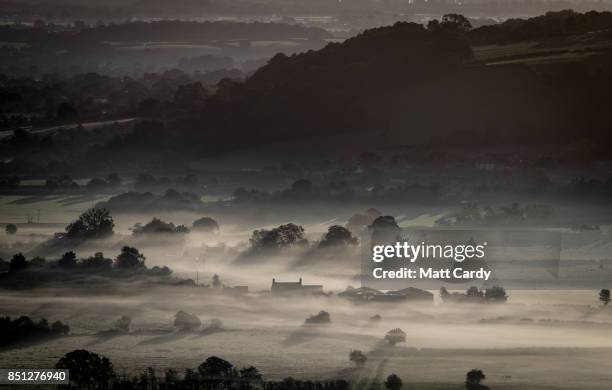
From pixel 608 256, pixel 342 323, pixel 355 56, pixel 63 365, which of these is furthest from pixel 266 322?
pixel 355 56

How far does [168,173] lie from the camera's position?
69938 mm

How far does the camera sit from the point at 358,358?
36906mm

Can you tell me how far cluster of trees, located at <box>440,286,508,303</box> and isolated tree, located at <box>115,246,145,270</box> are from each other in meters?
8.79

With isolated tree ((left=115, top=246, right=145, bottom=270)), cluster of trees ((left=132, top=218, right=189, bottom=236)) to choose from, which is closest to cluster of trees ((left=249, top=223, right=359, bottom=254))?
cluster of trees ((left=132, top=218, right=189, bottom=236))

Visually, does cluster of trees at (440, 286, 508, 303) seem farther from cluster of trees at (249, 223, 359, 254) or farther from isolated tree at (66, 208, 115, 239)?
isolated tree at (66, 208, 115, 239)

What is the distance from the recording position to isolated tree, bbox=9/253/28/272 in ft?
152

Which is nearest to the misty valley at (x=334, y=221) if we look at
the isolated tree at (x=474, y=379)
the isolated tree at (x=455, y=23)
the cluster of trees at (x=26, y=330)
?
the cluster of trees at (x=26, y=330)

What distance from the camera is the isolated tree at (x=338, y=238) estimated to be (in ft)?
161

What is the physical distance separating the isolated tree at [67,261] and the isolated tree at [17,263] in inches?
36.6

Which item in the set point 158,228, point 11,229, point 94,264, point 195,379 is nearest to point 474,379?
point 195,379

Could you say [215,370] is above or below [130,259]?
below

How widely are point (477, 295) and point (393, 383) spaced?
315 inches

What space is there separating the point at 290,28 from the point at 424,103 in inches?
3850

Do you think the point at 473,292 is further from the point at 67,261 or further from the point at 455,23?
the point at 455,23
